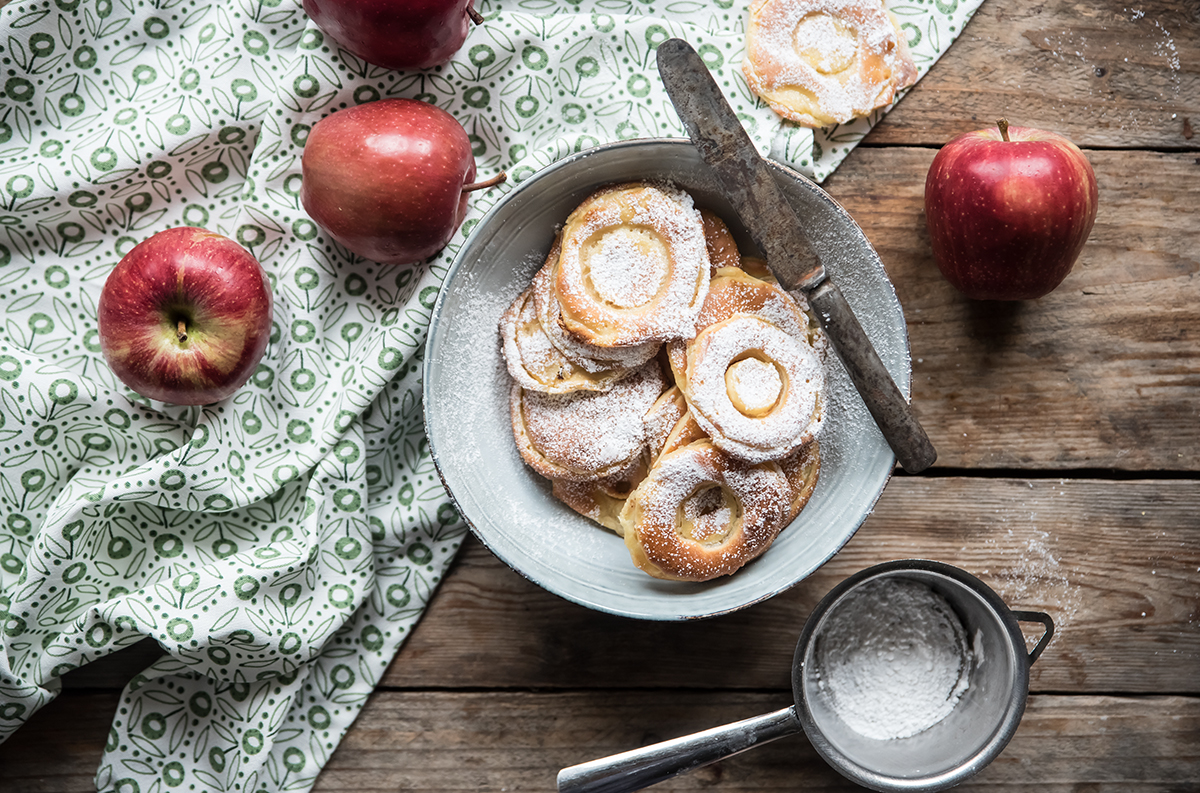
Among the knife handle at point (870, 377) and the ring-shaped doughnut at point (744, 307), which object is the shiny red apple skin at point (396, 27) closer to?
the ring-shaped doughnut at point (744, 307)

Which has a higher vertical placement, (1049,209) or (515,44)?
(515,44)

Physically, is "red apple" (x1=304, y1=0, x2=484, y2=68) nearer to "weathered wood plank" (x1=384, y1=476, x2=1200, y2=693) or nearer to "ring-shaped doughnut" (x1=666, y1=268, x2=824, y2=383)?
"ring-shaped doughnut" (x1=666, y1=268, x2=824, y2=383)

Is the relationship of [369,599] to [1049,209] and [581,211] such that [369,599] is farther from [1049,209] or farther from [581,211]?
[1049,209]

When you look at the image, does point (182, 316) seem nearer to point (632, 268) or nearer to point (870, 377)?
point (632, 268)

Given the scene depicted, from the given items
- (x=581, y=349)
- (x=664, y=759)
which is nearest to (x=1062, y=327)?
(x=581, y=349)

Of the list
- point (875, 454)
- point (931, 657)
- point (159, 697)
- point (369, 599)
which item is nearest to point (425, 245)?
point (369, 599)
